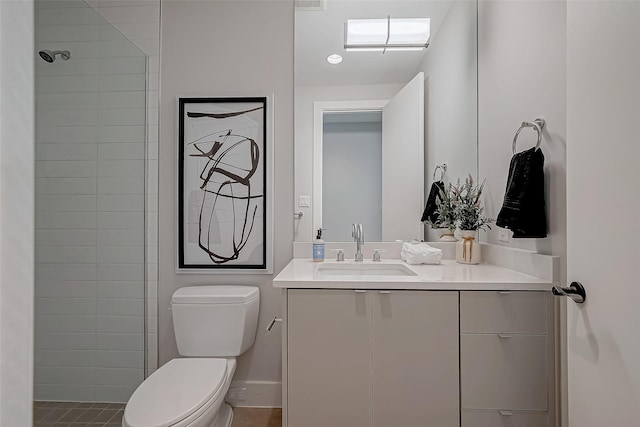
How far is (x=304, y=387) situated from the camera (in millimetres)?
1375

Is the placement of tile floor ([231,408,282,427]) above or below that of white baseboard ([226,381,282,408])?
below

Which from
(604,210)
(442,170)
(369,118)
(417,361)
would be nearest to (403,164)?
(442,170)

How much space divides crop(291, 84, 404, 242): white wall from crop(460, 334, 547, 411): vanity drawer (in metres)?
1.06

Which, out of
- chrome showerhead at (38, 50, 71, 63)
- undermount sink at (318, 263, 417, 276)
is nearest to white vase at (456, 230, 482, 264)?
undermount sink at (318, 263, 417, 276)

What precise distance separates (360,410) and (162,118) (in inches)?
74.4

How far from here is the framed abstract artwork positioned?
2.08m

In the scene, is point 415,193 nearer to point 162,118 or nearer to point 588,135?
point 588,135

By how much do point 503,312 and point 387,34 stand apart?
5.33ft

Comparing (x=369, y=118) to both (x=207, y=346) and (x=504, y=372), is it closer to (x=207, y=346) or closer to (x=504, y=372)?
(x=504, y=372)

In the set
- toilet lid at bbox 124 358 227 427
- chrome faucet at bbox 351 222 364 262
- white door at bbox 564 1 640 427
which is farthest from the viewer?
chrome faucet at bbox 351 222 364 262

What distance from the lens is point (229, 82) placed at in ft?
6.89

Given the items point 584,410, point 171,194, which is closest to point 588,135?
point 584,410

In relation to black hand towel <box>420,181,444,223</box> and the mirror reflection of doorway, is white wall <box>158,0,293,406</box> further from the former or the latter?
black hand towel <box>420,181,444,223</box>

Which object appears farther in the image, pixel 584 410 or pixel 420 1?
pixel 420 1
